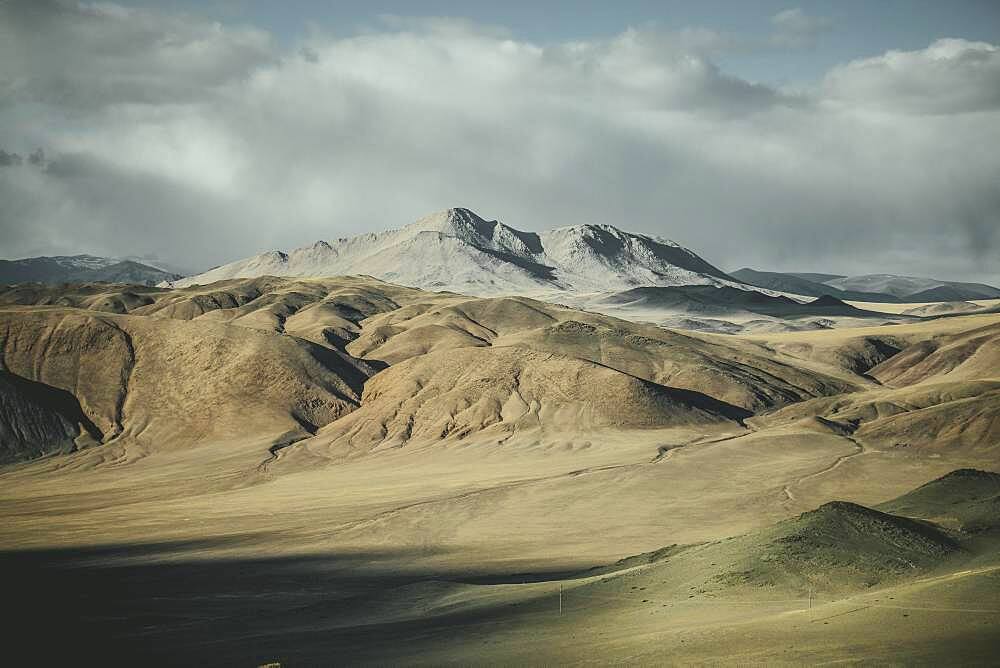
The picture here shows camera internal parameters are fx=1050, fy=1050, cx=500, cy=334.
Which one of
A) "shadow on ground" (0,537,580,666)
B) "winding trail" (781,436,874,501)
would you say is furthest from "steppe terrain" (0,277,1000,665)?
"winding trail" (781,436,874,501)

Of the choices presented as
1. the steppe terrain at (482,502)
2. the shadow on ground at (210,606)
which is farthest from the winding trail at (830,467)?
the shadow on ground at (210,606)

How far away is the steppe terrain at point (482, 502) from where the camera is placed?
4916 cm

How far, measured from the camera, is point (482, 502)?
342ft

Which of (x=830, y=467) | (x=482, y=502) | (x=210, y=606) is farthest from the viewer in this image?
(x=830, y=467)

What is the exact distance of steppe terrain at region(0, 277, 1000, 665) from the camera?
49156mm

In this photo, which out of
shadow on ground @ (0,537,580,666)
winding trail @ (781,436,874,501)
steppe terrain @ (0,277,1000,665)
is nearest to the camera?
steppe terrain @ (0,277,1000,665)

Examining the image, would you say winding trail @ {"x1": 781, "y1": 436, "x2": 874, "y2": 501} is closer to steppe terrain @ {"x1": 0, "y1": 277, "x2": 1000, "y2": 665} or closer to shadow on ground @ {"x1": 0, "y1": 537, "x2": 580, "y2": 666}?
steppe terrain @ {"x1": 0, "y1": 277, "x2": 1000, "y2": 665}

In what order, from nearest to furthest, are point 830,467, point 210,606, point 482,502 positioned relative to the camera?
point 210,606 < point 482,502 < point 830,467

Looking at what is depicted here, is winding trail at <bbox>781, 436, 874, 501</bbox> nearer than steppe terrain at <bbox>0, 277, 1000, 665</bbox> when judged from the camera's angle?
No

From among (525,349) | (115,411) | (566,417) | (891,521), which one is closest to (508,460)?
(566,417)

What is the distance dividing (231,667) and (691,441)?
10138cm

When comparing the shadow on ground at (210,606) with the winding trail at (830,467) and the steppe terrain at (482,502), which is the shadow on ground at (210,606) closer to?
the steppe terrain at (482,502)

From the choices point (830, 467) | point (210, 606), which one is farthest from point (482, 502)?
point (210, 606)

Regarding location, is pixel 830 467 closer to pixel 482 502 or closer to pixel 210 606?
pixel 482 502
